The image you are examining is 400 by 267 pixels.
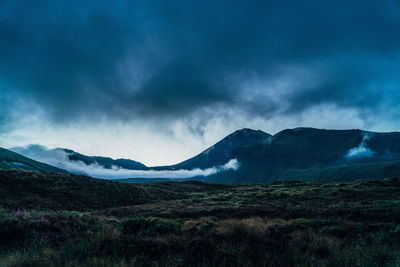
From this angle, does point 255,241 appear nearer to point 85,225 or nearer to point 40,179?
point 85,225

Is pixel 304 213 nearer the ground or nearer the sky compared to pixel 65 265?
nearer the ground

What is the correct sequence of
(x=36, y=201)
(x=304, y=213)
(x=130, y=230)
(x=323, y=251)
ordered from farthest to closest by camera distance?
1. (x=36, y=201)
2. (x=304, y=213)
3. (x=130, y=230)
4. (x=323, y=251)

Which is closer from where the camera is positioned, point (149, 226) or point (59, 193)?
point (149, 226)

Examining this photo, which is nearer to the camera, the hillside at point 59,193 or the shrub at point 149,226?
the shrub at point 149,226

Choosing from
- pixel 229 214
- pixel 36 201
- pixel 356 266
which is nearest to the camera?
pixel 356 266

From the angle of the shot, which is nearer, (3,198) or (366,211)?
(366,211)

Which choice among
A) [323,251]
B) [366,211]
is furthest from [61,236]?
[366,211]

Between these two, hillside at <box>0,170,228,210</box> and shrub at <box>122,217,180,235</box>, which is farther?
hillside at <box>0,170,228,210</box>

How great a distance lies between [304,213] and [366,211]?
186 inches

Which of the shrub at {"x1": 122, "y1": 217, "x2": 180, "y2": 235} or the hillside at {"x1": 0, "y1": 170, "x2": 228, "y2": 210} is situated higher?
the shrub at {"x1": 122, "y1": 217, "x2": 180, "y2": 235}

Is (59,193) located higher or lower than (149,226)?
lower

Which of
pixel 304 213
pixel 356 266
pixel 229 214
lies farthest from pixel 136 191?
pixel 356 266

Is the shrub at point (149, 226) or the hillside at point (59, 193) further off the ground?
the shrub at point (149, 226)

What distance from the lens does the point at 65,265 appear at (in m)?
4.82
